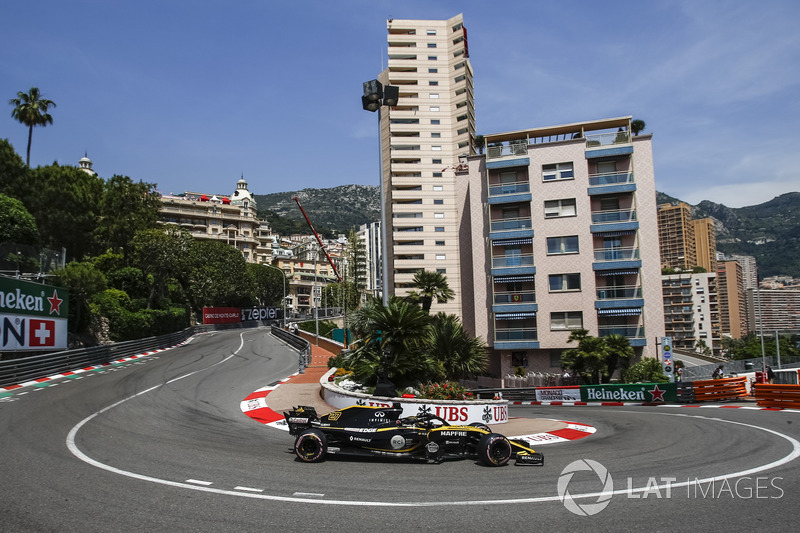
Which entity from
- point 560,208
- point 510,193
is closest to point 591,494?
point 560,208

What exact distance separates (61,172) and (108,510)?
54239 millimetres

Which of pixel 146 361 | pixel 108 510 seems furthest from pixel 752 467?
pixel 146 361

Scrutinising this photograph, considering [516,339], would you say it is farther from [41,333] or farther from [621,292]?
[41,333]

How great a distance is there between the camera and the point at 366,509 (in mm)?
7926

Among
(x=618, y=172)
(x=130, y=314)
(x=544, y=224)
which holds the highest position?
(x=618, y=172)

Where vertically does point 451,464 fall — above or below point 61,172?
below

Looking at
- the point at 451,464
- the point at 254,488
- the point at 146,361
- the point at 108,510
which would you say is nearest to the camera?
the point at 108,510

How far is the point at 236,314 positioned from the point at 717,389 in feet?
251

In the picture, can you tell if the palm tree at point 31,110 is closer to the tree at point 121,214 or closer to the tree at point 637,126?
the tree at point 121,214

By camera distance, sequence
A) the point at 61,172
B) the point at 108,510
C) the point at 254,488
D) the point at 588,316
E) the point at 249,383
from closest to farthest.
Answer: the point at 108,510 → the point at 254,488 → the point at 249,383 → the point at 588,316 → the point at 61,172

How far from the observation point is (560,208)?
42.2 meters

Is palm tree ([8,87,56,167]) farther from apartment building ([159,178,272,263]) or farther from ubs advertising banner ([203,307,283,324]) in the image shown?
apartment building ([159,178,272,263])

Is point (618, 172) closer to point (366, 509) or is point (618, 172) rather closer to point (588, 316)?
point (588, 316)

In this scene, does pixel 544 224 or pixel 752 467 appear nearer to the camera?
pixel 752 467
